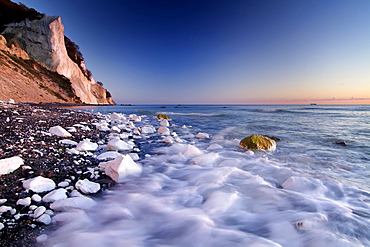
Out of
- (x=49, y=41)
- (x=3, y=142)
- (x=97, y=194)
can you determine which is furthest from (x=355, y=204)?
(x=49, y=41)

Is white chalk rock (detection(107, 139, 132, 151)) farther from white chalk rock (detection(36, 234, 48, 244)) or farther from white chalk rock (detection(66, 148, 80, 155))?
white chalk rock (detection(36, 234, 48, 244))

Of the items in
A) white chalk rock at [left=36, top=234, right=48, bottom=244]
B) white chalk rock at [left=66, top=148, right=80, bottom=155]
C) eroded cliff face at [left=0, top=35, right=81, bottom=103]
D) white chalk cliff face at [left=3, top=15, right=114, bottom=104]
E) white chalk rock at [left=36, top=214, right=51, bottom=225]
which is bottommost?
white chalk rock at [left=36, top=234, right=48, bottom=244]

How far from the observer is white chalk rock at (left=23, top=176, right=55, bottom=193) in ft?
6.70

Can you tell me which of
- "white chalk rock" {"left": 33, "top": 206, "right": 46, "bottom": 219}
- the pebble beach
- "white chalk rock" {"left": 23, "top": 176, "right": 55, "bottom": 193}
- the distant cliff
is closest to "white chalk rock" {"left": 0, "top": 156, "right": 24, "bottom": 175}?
the pebble beach

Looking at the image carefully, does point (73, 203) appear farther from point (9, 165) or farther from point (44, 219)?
point (9, 165)

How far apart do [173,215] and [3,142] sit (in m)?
3.83

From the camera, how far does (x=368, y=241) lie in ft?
5.59

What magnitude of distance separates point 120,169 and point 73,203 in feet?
3.03

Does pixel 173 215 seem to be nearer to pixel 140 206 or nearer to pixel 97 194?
pixel 140 206

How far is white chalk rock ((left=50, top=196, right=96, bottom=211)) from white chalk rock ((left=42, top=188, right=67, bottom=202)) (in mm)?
99

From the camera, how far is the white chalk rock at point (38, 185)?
204cm

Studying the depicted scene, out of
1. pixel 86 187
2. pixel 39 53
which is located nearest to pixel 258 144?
pixel 86 187

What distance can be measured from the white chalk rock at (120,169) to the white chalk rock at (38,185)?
0.82m

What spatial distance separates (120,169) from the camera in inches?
110
